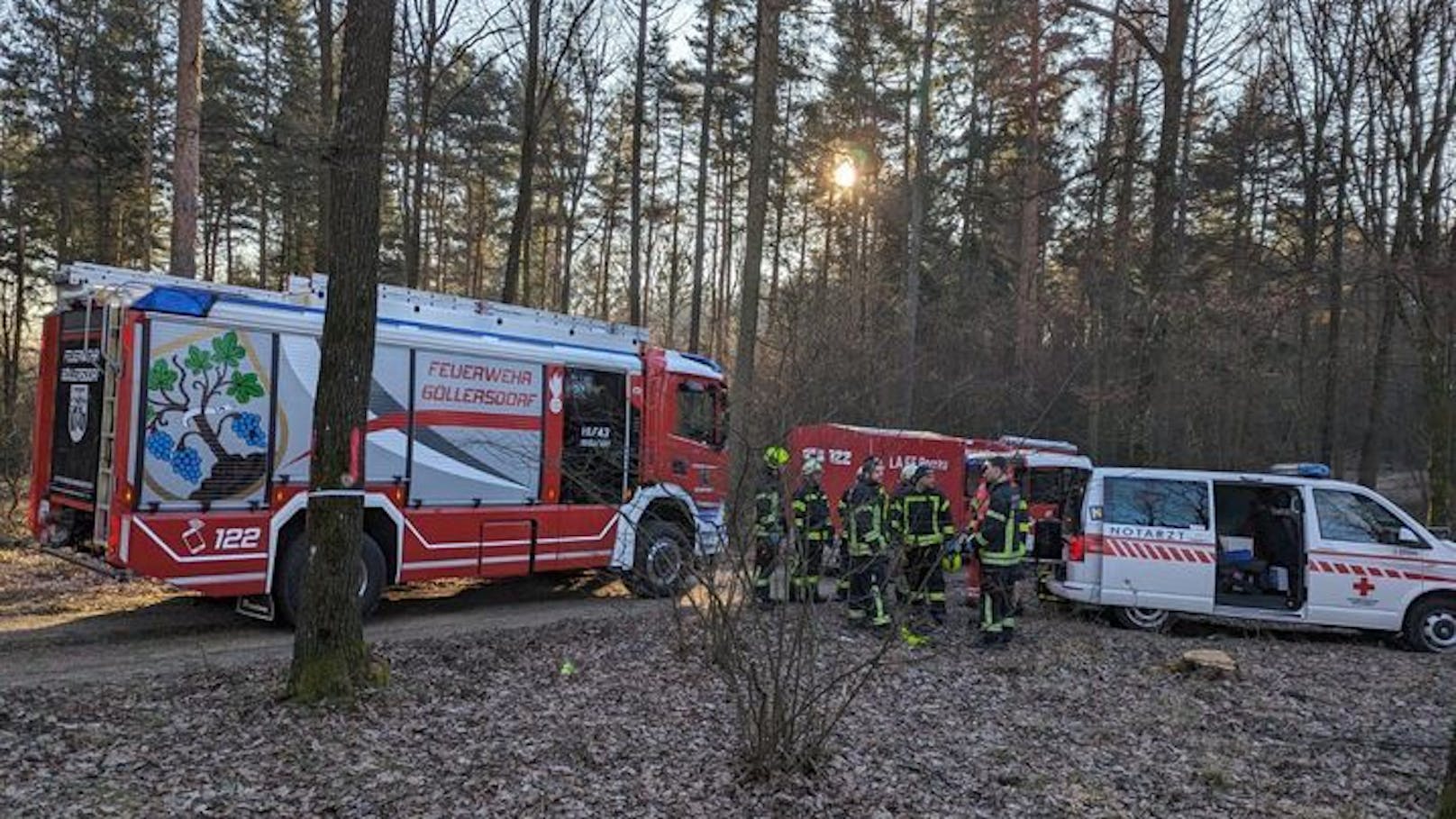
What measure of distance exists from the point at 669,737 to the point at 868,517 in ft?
14.0

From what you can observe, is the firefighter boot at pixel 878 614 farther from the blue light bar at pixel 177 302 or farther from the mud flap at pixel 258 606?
the blue light bar at pixel 177 302

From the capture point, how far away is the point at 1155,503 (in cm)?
1052

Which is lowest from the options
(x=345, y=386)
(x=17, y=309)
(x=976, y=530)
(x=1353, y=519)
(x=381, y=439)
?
(x=976, y=530)

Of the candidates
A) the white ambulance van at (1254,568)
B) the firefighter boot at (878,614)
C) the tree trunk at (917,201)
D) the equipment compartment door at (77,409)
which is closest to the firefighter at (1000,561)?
the firefighter boot at (878,614)

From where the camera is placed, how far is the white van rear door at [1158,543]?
1036 cm

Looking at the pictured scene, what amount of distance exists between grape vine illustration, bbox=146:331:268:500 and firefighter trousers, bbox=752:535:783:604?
4715mm

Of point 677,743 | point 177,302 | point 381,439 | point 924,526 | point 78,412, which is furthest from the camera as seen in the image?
point 924,526

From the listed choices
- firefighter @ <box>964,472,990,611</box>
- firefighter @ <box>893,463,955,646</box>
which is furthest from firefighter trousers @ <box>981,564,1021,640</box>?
firefighter @ <box>893,463,955,646</box>

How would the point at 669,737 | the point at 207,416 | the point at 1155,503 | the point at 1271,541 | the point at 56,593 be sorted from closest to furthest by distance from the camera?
1. the point at 669,737
2. the point at 207,416
3. the point at 56,593
4. the point at 1155,503
5. the point at 1271,541

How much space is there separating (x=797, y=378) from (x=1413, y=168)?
47.1 feet

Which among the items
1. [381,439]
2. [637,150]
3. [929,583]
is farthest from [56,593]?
[637,150]

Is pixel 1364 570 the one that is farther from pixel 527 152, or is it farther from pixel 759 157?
pixel 527 152

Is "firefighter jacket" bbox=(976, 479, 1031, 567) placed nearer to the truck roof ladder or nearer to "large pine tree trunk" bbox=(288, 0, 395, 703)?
the truck roof ladder

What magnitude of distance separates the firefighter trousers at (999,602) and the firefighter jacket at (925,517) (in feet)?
1.86
